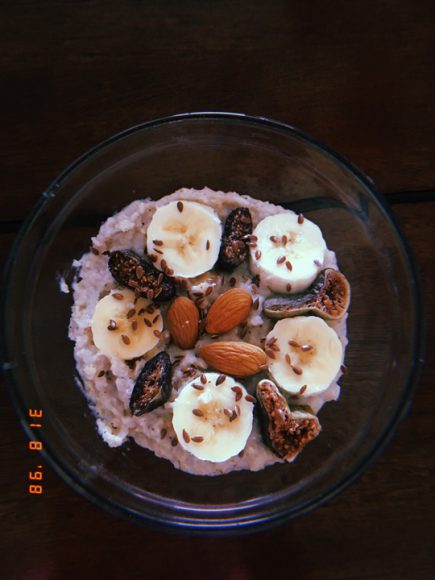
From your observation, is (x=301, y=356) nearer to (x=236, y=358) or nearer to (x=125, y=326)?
(x=236, y=358)

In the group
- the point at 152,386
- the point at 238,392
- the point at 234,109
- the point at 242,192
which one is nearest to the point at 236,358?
the point at 238,392

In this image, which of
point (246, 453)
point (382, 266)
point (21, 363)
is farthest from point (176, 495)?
point (382, 266)

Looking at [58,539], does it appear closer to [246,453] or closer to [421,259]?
[246,453]

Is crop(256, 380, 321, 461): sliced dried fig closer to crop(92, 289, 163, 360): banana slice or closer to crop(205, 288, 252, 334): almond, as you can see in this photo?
crop(205, 288, 252, 334): almond

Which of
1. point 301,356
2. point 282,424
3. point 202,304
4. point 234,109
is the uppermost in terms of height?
point 234,109

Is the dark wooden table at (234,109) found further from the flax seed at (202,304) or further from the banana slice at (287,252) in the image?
the flax seed at (202,304)

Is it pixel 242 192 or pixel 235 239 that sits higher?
pixel 242 192

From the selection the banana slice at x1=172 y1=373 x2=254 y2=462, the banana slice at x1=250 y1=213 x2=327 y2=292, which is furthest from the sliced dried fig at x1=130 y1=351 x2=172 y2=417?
the banana slice at x1=250 y1=213 x2=327 y2=292

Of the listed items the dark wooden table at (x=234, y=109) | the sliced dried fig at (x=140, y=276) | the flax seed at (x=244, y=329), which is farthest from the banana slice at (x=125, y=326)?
the dark wooden table at (x=234, y=109)
